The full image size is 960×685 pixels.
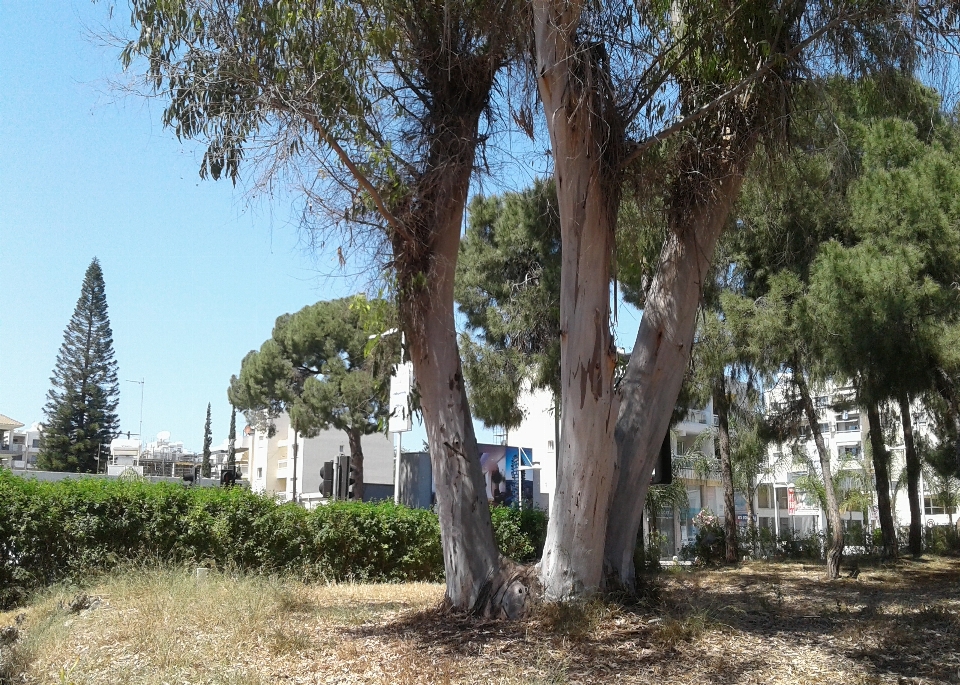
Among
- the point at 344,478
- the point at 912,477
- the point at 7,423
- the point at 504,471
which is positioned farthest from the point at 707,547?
the point at 7,423

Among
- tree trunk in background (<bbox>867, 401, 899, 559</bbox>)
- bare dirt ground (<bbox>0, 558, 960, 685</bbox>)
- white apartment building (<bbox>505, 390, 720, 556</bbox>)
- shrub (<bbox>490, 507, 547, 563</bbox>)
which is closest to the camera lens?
bare dirt ground (<bbox>0, 558, 960, 685</bbox>)

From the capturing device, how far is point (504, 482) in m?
29.7

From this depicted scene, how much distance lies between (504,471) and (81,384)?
33956mm

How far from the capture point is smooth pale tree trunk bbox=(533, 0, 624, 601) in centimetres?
784

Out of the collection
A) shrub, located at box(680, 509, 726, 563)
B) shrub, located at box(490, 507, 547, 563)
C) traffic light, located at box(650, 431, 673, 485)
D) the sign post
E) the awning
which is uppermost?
the awning

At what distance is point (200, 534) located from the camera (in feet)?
43.8

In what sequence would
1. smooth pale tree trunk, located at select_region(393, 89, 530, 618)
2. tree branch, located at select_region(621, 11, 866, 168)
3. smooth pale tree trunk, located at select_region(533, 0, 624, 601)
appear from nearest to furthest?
smooth pale tree trunk, located at select_region(533, 0, 624, 601)
tree branch, located at select_region(621, 11, 866, 168)
smooth pale tree trunk, located at select_region(393, 89, 530, 618)

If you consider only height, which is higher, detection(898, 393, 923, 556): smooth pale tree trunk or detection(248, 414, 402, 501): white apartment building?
detection(248, 414, 402, 501): white apartment building

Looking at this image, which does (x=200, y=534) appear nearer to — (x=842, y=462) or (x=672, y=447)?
(x=672, y=447)

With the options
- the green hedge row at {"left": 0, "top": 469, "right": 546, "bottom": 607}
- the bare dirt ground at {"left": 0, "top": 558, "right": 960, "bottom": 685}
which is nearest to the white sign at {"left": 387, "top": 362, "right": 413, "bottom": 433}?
the green hedge row at {"left": 0, "top": 469, "right": 546, "bottom": 607}

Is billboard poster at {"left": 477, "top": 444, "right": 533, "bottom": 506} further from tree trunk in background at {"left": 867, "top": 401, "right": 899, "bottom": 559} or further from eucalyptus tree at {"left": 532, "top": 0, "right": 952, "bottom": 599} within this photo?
eucalyptus tree at {"left": 532, "top": 0, "right": 952, "bottom": 599}

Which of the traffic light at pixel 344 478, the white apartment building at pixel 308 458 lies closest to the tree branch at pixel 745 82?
the traffic light at pixel 344 478

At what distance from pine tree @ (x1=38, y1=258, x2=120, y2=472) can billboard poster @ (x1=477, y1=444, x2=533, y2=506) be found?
32.6 meters

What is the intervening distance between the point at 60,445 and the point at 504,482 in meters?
35.3
